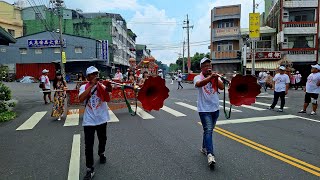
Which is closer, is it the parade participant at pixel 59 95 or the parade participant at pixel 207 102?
the parade participant at pixel 207 102

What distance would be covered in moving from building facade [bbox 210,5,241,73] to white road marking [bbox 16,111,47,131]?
1407 inches

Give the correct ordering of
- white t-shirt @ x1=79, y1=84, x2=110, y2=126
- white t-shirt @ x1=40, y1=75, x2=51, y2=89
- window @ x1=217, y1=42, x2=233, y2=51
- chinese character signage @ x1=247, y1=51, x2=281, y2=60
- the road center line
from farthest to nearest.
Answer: window @ x1=217, y1=42, x2=233, y2=51 → chinese character signage @ x1=247, y1=51, x2=281, y2=60 → white t-shirt @ x1=40, y1=75, x2=51, y2=89 → the road center line → white t-shirt @ x1=79, y1=84, x2=110, y2=126

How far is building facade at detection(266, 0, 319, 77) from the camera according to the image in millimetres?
37156

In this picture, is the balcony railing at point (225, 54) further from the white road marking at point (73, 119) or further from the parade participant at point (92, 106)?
the parade participant at point (92, 106)

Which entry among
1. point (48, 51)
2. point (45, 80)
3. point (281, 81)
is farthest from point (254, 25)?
point (48, 51)

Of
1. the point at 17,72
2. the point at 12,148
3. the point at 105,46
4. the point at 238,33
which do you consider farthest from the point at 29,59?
the point at 12,148

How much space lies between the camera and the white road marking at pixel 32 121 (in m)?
10.2

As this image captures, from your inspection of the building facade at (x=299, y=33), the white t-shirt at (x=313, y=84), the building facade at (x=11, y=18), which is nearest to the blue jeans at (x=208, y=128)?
the white t-shirt at (x=313, y=84)

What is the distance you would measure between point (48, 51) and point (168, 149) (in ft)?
155

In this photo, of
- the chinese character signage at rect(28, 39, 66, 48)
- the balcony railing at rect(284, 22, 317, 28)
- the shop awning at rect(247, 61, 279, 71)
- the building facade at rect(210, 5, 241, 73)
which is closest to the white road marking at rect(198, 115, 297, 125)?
the shop awning at rect(247, 61, 279, 71)

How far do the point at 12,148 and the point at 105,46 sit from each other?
45.9m

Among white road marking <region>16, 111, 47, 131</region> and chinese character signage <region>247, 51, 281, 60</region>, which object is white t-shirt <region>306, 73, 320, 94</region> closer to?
white road marking <region>16, 111, 47, 131</region>

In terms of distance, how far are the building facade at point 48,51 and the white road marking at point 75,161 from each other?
43105 millimetres

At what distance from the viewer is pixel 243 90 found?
621cm
